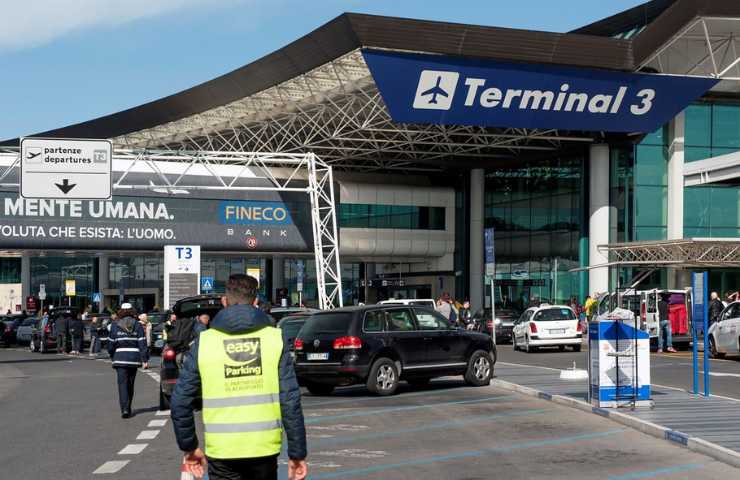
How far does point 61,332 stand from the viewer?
4369 centimetres

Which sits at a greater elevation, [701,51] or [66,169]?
[701,51]

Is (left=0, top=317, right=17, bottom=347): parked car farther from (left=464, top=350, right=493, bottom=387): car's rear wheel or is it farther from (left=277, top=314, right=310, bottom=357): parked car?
(left=464, top=350, right=493, bottom=387): car's rear wheel

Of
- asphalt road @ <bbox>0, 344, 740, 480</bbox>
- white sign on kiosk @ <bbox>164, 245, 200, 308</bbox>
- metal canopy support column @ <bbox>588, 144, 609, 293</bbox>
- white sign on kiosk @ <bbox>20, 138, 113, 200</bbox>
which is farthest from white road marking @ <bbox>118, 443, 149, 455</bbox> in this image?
metal canopy support column @ <bbox>588, 144, 609, 293</bbox>

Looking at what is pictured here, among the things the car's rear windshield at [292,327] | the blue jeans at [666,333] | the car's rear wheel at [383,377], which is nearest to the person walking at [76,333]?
the car's rear windshield at [292,327]

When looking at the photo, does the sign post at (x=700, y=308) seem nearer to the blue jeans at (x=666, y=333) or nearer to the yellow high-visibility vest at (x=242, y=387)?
the yellow high-visibility vest at (x=242, y=387)

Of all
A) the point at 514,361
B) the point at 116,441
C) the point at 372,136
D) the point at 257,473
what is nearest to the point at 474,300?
the point at 372,136

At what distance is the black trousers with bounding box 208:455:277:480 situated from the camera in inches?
233

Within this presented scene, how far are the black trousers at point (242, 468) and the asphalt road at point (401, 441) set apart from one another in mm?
4728

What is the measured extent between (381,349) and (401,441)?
272 inches

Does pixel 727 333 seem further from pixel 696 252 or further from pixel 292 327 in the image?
pixel 696 252

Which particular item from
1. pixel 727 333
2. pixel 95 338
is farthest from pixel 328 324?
pixel 95 338

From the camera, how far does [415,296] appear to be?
66.8 m

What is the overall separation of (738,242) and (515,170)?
59.0 ft

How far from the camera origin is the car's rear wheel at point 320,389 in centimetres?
2120
